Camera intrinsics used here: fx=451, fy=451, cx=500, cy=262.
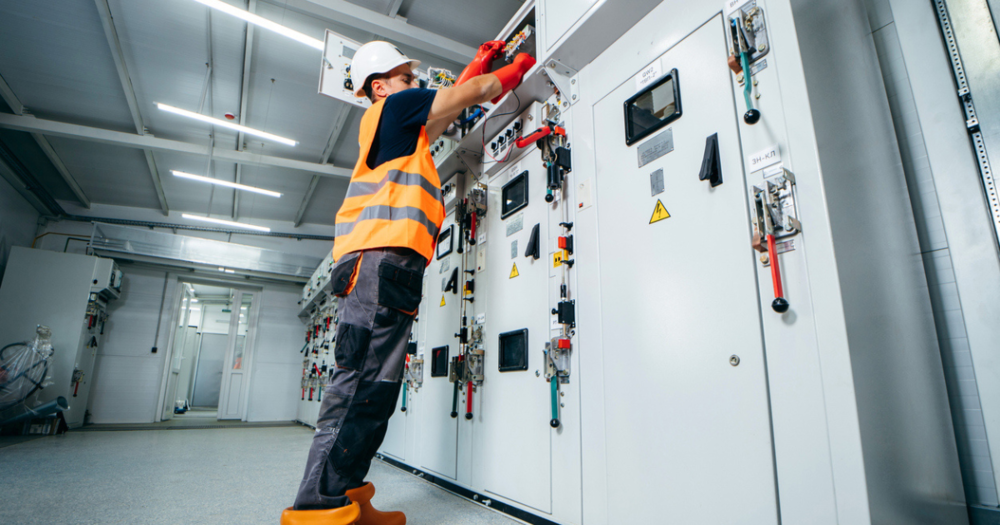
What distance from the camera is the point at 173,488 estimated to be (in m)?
2.81

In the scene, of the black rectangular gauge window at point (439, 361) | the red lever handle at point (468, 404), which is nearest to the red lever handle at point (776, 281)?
the red lever handle at point (468, 404)

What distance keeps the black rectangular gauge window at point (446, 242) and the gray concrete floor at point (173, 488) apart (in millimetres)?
1668

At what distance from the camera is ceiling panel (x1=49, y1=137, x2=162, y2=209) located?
756 cm

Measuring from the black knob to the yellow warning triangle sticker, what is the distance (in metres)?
0.53

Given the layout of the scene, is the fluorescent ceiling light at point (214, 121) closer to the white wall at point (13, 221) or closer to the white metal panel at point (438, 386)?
the white wall at point (13, 221)

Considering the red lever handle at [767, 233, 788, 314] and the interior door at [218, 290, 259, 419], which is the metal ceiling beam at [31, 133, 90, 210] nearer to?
the interior door at [218, 290, 259, 419]

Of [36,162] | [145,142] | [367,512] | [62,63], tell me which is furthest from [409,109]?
[36,162]

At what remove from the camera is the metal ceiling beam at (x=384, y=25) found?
4930mm

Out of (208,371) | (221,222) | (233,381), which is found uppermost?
(221,222)

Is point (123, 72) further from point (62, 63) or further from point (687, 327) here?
point (687, 327)

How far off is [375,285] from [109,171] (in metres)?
9.33

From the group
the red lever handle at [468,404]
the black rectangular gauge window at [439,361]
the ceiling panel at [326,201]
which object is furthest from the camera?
the ceiling panel at [326,201]

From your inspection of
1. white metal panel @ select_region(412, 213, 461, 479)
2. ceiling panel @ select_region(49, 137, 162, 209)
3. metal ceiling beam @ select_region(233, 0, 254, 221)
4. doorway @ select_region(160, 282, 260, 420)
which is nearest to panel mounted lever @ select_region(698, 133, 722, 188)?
white metal panel @ select_region(412, 213, 461, 479)

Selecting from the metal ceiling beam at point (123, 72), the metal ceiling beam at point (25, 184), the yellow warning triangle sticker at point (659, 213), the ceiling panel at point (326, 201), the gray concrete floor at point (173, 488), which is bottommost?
the gray concrete floor at point (173, 488)
